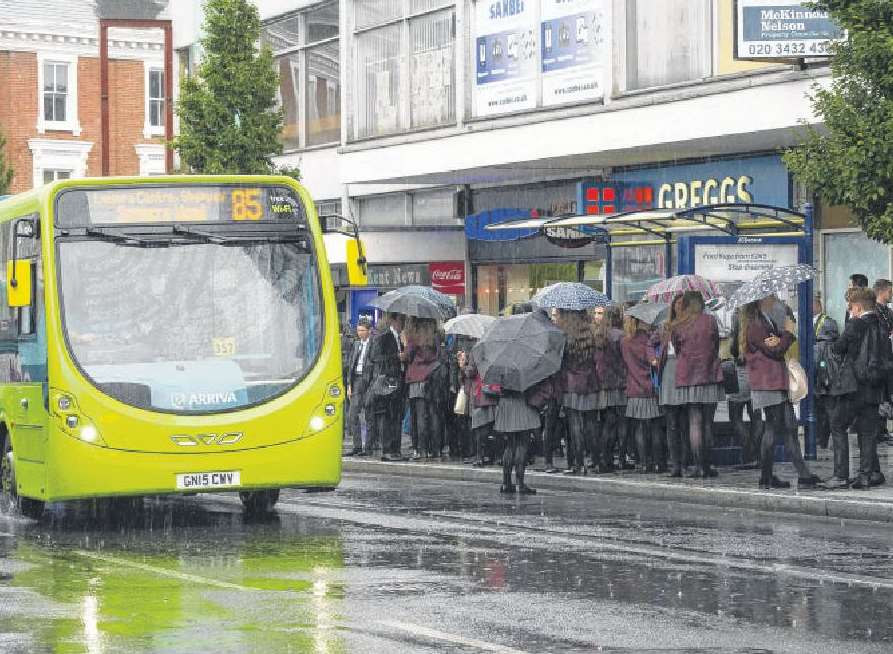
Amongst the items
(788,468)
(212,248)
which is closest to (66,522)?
(212,248)

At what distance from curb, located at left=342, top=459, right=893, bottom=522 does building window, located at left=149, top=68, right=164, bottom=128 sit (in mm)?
42723

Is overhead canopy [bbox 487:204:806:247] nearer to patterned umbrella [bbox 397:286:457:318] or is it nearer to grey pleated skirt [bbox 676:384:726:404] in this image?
patterned umbrella [bbox 397:286:457:318]

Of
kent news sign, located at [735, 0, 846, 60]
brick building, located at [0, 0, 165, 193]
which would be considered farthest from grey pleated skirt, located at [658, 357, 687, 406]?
brick building, located at [0, 0, 165, 193]

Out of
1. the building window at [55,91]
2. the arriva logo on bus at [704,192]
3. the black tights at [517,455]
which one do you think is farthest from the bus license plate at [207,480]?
the building window at [55,91]

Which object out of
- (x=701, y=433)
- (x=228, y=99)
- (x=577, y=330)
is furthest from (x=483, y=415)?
(x=228, y=99)

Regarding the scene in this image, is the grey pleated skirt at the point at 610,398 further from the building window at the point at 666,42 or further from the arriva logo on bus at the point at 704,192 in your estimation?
the building window at the point at 666,42

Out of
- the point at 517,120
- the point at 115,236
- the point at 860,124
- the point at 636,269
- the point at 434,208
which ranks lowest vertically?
the point at 115,236

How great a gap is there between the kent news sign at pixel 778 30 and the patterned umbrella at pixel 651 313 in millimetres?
4406

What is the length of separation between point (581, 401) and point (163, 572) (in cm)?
856

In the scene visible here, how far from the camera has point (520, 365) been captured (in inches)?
735

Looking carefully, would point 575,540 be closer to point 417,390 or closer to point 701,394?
point 701,394

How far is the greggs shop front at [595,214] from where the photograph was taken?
1112 inches

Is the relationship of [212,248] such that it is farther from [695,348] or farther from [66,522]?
[695,348]

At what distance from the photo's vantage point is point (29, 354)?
16.6 m
